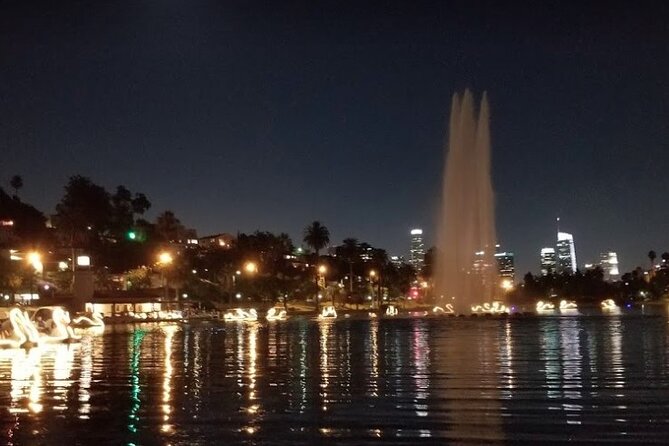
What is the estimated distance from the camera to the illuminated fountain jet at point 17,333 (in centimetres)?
4003

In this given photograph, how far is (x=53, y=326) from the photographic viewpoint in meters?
47.9

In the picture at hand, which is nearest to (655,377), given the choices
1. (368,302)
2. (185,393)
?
(185,393)

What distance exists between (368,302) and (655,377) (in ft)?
555

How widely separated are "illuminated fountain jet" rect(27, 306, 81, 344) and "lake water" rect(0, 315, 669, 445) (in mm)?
11880

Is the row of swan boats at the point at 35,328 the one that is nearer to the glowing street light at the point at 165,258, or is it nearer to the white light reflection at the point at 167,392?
the white light reflection at the point at 167,392

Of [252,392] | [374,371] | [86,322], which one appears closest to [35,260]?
[86,322]

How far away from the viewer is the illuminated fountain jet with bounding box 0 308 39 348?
4003 centimetres

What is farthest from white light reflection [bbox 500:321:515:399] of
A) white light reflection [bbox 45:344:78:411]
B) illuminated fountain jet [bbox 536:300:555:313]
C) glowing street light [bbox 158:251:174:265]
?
glowing street light [bbox 158:251:174:265]

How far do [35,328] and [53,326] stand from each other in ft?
18.9

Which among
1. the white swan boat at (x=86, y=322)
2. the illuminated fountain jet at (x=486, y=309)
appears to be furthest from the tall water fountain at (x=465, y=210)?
the white swan boat at (x=86, y=322)

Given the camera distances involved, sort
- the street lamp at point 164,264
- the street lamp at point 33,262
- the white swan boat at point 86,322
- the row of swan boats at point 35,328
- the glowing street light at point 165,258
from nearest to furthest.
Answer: the row of swan boats at point 35,328, the white swan boat at point 86,322, the street lamp at point 33,262, the glowing street light at point 165,258, the street lamp at point 164,264

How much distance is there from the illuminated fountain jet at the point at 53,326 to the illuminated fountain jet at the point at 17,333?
330 cm

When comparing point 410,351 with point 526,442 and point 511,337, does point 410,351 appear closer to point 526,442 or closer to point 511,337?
point 511,337

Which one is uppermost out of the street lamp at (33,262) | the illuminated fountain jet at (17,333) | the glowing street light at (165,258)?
the glowing street light at (165,258)
